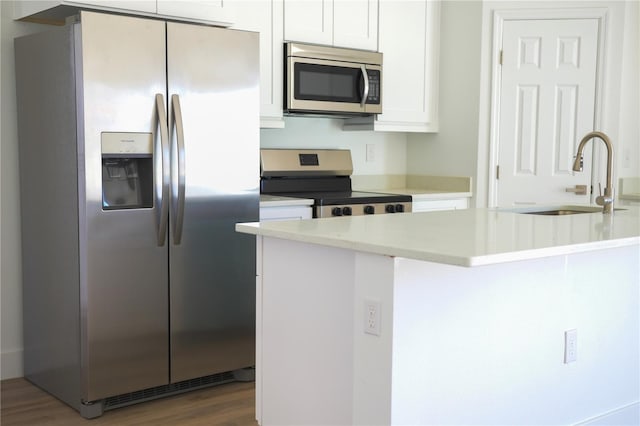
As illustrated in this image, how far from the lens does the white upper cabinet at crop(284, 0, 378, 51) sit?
430 cm

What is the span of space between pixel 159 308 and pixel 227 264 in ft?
1.33

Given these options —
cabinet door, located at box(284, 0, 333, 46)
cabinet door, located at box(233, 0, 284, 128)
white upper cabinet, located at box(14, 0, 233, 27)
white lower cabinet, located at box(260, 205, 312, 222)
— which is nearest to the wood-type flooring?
white lower cabinet, located at box(260, 205, 312, 222)

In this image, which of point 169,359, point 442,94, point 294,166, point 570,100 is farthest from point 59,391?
point 570,100

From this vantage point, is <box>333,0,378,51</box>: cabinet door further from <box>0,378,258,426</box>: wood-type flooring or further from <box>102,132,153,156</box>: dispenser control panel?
<box>0,378,258,426</box>: wood-type flooring

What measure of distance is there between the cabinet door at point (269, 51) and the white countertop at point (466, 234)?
1504 mm

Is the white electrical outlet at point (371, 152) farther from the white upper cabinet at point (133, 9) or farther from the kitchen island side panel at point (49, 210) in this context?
the kitchen island side panel at point (49, 210)

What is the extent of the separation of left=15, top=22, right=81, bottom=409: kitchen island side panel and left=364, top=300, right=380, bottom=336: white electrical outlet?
1.54 metres

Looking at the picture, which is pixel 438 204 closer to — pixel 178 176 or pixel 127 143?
pixel 178 176

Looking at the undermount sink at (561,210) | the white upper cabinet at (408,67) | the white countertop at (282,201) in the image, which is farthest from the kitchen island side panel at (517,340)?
the white upper cabinet at (408,67)

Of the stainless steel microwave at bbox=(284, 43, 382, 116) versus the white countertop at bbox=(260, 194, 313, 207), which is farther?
the stainless steel microwave at bbox=(284, 43, 382, 116)

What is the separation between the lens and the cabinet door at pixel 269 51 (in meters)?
4.11

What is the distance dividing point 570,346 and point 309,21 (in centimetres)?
245

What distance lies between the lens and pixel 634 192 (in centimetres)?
486

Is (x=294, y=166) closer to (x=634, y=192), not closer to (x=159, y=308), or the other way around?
(x=159, y=308)
